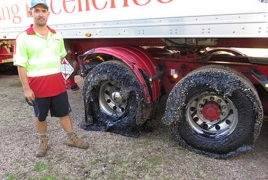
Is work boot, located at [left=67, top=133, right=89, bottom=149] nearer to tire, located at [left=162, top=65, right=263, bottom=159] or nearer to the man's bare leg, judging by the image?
the man's bare leg

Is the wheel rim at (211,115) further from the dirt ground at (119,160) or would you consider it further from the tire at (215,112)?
the dirt ground at (119,160)

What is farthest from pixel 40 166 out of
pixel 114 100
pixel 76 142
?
pixel 114 100

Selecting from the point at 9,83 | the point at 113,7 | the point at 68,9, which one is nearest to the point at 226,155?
the point at 113,7

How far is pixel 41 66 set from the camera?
2.68 meters

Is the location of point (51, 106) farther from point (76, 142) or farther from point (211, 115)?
point (211, 115)

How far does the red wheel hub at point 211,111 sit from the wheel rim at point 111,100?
105cm

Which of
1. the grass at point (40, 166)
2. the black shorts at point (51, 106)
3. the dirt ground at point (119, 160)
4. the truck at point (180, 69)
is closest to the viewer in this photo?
the truck at point (180, 69)

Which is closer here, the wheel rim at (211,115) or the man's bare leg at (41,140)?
the wheel rim at (211,115)

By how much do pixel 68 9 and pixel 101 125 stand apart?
173 cm

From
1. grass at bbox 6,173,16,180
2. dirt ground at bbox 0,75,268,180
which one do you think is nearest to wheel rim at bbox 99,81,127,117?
dirt ground at bbox 0,75,268,180

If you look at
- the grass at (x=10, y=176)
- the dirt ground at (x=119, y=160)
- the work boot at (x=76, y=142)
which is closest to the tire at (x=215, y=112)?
the dirt ground at (x=119, y=160)

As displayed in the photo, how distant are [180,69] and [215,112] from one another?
73 cm

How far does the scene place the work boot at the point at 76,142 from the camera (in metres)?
3.11

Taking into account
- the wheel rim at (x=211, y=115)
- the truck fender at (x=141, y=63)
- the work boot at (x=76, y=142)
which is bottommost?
the work boot at (x=76, y=142)
